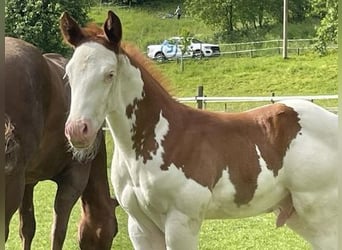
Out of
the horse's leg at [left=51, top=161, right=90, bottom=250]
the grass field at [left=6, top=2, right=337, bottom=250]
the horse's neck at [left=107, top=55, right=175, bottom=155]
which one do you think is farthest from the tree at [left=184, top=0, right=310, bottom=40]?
the horse's leg at [left=51, top=161, right=90, bottom=250]

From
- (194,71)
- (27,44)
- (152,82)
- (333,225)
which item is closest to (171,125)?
(152,82)

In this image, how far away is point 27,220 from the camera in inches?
96.2

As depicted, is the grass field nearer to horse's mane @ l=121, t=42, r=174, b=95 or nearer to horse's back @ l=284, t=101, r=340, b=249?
horse's mane @ l=121, t=42, r=174, b=95

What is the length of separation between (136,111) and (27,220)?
1.25 meters

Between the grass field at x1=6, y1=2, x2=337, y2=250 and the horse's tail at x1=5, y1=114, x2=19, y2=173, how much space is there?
1.85ft

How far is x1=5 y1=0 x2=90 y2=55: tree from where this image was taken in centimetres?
175

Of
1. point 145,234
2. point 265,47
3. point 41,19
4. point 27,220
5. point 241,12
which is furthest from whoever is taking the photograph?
point 265,47

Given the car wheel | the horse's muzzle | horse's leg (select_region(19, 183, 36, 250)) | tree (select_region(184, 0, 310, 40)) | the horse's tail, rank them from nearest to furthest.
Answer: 1. the horse's muzzle
2. the horse's tail
3. tree (select_region(184, 0, 310, 40))
4. the car wheel
5. horse's leg (select_region(19, 183, 36, 250))

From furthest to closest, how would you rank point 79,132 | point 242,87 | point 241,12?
Result: point 242,87 < point 241,12 < point 79,132

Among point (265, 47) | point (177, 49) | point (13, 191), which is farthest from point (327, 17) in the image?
point (265, 47)

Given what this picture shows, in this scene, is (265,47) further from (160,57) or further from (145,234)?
(145,234)

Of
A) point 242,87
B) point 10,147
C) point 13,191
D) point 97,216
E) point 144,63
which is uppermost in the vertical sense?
point 144,63

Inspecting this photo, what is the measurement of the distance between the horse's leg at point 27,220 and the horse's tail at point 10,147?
2.56ft

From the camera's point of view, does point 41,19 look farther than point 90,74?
Yes
